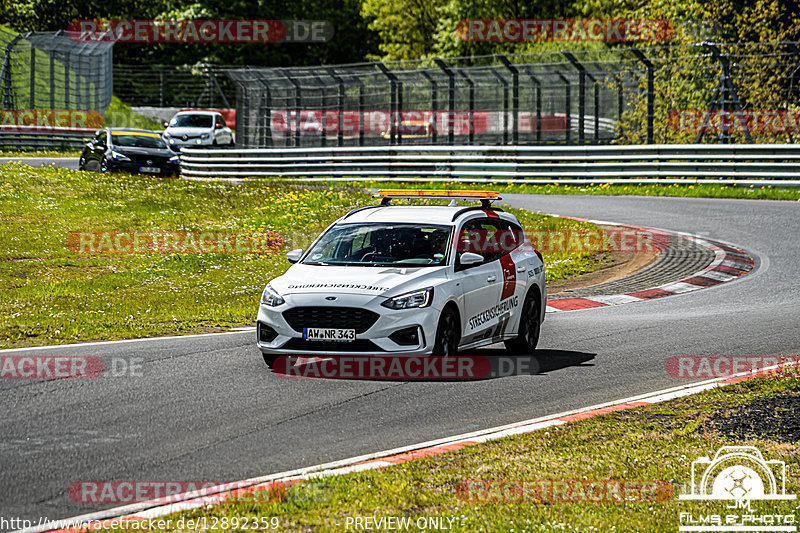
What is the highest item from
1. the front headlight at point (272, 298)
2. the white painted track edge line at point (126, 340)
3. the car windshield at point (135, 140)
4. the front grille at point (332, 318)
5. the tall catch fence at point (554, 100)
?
the tall catch fence at point (554, 100)

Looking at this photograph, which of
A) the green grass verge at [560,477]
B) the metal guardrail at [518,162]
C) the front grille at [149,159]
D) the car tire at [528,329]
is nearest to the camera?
the green grass verge at [560,477]

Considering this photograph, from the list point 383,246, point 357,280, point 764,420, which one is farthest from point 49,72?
point 764,420

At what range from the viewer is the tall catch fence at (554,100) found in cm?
2827

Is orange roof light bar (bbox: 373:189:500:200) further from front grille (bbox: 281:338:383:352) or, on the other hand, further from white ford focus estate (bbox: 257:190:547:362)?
front grille (bbox: 281:338:383:352)

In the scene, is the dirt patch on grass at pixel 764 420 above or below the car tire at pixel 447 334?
below

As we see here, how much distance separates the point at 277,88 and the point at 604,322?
931 inches

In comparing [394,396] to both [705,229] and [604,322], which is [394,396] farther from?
[705,229]

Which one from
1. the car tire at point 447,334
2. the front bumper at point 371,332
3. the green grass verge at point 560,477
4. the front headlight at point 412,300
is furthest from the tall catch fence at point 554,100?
the green grass verge at point 560,477

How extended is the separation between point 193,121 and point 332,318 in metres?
39.4

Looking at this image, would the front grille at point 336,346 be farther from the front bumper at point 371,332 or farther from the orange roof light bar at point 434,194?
the orange roof light bar at point 434,194

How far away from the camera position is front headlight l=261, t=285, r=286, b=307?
988 cm

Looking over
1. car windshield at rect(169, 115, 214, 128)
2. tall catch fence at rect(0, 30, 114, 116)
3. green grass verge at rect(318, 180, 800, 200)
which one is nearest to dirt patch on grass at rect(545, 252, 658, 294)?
green grass verge at rect(318, 180, 800, 200)

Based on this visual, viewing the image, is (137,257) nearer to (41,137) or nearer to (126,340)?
(126,340)

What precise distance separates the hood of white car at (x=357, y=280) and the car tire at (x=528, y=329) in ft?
5.13
